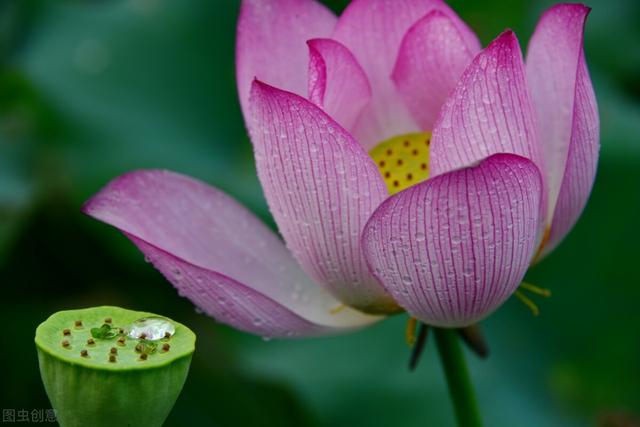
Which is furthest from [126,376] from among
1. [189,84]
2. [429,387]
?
[189,84]

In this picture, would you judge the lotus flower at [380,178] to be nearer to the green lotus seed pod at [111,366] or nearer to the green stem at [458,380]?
the green stem at [458,380]

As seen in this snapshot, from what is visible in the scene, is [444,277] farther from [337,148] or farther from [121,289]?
[121,289]

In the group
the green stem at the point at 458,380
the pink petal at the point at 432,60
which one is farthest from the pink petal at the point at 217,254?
the pink petal at the point at 432,60

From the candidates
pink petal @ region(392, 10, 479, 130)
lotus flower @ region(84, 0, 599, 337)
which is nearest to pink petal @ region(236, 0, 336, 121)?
lotus flower @ region(84, 0, 599, 337)

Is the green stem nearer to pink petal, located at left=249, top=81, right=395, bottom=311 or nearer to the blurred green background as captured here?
pink petal, located at left=249, top=81, right=395, bottom=311

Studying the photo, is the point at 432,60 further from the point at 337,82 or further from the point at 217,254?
the point at 217,254

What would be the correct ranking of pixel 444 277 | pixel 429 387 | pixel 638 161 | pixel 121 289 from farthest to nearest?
1. pixel 121 289
2. pixel 638 161
3. pixel 429 387
4. pixel 444 277
